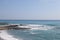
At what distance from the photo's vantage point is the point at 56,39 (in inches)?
892

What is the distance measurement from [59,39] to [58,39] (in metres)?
0.17

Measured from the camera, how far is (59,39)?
892 inches

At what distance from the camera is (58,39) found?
2277cm

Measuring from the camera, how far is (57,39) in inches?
893

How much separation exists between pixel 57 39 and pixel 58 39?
7.8 inches

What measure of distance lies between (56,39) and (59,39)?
468 mm

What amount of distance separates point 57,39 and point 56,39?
160 mm

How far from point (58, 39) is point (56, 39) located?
351 millimetres
